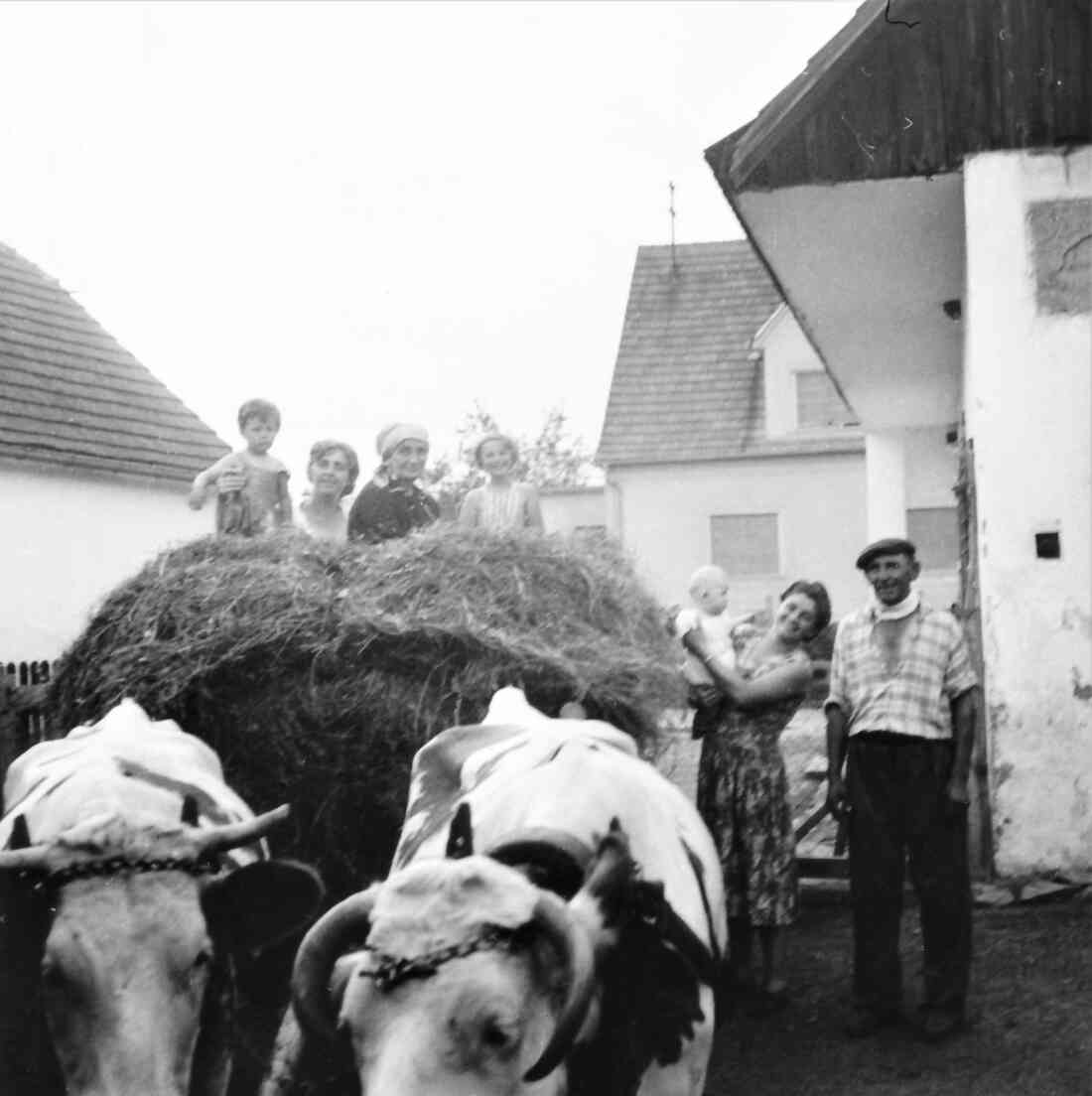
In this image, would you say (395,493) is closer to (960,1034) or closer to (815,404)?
(960,1034)

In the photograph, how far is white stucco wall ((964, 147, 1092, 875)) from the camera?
23.8 ft

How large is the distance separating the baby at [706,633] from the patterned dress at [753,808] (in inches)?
3.3

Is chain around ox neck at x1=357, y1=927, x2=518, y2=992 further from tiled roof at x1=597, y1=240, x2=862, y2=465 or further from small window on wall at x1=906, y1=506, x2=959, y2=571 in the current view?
tiled roof at x1=597, y1=240, x2=862, y2=465

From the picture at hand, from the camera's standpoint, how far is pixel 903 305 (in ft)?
37.0

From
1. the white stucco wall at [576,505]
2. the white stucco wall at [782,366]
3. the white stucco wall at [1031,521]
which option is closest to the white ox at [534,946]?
the white stucco wall at [1031,521]

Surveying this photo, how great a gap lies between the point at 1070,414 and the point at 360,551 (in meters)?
3.39

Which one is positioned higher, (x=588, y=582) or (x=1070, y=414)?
(x=1070, y=414)

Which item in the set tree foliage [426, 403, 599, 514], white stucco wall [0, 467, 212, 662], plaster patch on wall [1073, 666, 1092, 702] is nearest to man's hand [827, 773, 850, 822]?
plaster patch on wall [1073, 666, 1092, 702]

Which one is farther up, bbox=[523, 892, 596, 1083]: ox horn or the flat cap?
the flat cap

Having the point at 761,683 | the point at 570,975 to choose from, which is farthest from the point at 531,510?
the point at 570,975

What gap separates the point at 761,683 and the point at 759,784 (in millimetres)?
396

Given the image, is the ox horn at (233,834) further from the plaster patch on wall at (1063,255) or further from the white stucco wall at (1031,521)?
the plaster patch on wall at (1063,255)

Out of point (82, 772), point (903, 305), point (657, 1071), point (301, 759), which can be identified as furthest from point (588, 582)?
point (903, 305)

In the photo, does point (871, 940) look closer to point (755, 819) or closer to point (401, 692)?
point (755, 819)
